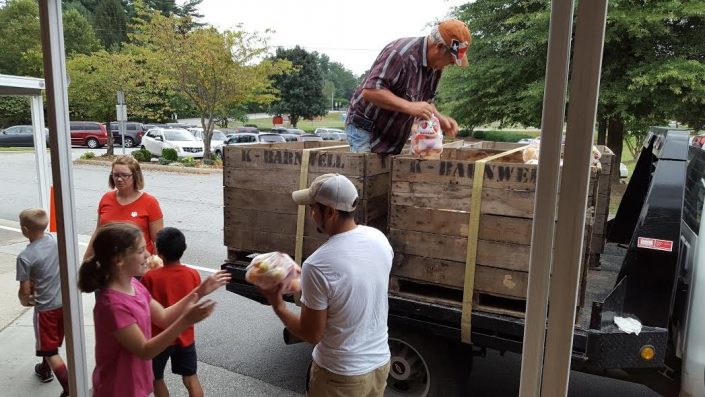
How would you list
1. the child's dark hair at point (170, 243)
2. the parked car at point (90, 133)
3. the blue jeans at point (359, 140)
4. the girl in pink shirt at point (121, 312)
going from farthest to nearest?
the parked car at point (90, 133) → the blue jeans at point (359, 140) → the child's dark hair at point (170, 243) → the girl in pink shirt at point (121, 312)

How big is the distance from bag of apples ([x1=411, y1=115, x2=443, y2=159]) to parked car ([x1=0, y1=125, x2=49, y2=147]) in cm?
2273

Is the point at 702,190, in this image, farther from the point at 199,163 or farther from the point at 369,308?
the point at 199,163

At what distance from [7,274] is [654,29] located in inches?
430

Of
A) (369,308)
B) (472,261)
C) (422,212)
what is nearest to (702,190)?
(472,261)

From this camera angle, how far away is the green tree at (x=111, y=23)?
15789 millimetres

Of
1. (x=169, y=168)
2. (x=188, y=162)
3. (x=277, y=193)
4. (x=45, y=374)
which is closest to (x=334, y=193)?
(x=277, y=193)

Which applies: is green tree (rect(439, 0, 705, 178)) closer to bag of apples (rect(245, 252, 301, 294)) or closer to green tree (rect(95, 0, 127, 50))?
bag of apples (rect(245, 252, 301, 294))

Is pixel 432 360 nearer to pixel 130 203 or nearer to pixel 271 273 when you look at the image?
pixel 271 273

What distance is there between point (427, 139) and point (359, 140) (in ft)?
1.67

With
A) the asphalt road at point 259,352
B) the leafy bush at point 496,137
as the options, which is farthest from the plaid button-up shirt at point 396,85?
the leafy bush at point 496,137

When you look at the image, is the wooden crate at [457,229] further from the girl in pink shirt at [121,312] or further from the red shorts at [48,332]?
the red shorts at [48,332]

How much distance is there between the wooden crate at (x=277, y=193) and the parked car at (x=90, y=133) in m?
20.9

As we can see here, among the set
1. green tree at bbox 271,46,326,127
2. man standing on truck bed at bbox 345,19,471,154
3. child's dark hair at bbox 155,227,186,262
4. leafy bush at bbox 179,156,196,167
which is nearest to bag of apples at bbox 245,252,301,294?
child's dark hair at bbox 155,227,186,262

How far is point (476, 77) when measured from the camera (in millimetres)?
11242
